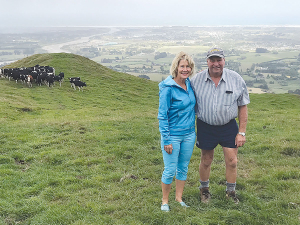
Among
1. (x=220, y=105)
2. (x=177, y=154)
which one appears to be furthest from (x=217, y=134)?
(x=177, y=154)

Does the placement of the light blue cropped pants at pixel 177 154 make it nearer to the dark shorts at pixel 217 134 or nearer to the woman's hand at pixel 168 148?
the woman's hand at pixel 168 148

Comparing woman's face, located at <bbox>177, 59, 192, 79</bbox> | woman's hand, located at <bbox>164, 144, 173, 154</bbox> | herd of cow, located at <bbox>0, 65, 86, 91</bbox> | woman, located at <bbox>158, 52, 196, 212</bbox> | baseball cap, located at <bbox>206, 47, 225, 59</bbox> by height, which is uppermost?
baseball cap, located at <bbox>206, 47, 225, 59</bbox>

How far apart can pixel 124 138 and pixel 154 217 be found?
268 inches

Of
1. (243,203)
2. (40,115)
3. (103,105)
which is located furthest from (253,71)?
(243,203)

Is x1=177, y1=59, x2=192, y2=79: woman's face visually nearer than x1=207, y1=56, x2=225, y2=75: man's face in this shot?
Yes

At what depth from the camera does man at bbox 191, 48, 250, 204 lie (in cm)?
514

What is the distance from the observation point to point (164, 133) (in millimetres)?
4988

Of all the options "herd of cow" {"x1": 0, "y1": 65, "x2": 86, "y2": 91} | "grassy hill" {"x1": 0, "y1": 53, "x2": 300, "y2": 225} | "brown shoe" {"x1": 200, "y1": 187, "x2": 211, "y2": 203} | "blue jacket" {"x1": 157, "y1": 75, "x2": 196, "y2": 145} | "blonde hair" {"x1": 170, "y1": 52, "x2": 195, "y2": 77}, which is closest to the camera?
"blue jacket" {"x1": 157, "y1": 75, "x2": 196, "y2": 145}

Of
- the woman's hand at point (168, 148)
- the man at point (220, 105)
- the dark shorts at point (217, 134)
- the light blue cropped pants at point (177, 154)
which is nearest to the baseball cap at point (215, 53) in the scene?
the man at point (220, 105)

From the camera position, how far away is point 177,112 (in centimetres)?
504

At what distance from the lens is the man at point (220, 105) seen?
5.14m

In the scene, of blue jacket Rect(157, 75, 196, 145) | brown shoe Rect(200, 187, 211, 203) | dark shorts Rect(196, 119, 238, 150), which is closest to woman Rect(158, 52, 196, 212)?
blue jacket Rect(157, 75, 196, 145)

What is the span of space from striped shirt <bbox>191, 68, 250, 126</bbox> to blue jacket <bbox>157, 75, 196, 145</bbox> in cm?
28

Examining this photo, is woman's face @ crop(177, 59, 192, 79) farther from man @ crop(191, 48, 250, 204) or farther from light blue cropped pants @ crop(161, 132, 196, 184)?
light blue cropped pants @ crop(161, 132, 196, 184)
